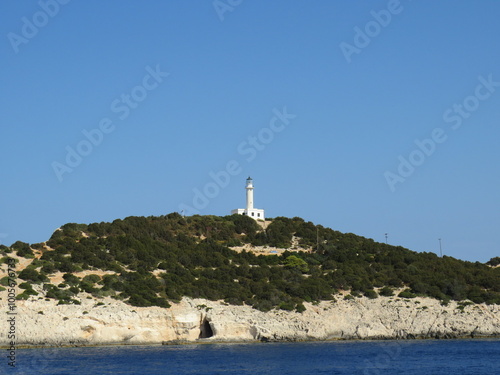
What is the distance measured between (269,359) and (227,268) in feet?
84.2

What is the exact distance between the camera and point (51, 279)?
64688 mm

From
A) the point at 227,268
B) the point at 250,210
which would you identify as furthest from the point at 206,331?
the point at 250,210

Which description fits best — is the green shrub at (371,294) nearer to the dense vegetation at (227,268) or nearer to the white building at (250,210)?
the dense vegetation at (227,268)

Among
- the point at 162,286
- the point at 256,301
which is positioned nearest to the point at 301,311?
the point at 256,301

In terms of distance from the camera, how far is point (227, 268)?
7344cm

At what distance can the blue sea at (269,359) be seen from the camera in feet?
Result: 141

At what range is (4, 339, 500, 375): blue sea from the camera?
1693 inches

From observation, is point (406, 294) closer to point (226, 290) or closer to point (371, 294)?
point (371, 294)

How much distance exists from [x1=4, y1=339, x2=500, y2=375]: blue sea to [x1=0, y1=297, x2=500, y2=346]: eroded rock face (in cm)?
144

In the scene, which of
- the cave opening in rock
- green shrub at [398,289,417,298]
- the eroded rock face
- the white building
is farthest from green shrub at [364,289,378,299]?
the white building

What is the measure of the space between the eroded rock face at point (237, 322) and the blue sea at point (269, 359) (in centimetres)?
144

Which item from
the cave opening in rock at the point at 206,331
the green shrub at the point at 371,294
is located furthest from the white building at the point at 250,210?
the cave opening in rock at the point at 206,331

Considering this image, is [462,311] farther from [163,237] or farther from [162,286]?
[163,237]

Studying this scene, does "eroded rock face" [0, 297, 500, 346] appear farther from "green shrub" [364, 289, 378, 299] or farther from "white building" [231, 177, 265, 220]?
"white building" [231, 177, 265, 220]
